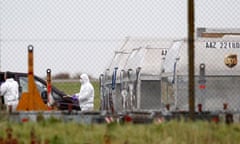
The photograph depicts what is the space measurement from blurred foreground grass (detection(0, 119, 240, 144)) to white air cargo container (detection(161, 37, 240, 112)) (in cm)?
650

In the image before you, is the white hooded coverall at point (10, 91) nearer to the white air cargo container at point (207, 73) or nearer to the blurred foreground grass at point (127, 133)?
the white air cargo container at point (207, 73)

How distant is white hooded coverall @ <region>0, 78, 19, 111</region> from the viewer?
1725cm

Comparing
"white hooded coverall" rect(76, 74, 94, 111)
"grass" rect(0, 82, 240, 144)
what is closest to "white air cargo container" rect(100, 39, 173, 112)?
"white hooded coverall" rect(76, 74, 94, 111)

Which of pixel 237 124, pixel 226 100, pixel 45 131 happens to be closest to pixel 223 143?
pixel 237 124

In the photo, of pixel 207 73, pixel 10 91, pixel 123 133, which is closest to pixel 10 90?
pixel 10 91

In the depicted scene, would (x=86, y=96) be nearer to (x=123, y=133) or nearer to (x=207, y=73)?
(x=207, y=73)

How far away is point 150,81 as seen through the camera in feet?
62.6

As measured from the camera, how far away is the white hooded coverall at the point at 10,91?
1725cm

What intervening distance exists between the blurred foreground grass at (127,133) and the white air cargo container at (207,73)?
6502 mm

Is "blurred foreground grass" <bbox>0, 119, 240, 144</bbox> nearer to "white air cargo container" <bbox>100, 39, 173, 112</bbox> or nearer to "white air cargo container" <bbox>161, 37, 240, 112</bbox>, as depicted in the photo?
"white air cargo container" <bbox>161, 37, 240, 112</bbox>

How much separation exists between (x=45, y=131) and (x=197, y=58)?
833 centimetres

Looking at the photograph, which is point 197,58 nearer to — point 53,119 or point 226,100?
point 226,100

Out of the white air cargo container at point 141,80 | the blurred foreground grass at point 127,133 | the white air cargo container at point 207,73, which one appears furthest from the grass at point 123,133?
the white air cargo container at point 141,80

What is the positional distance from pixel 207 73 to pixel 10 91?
3.98m
